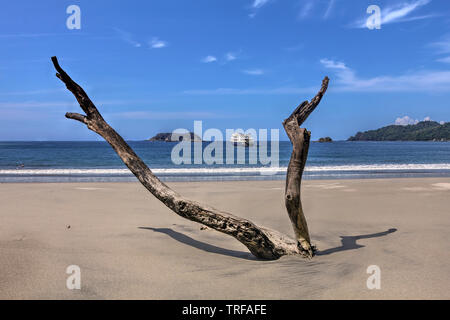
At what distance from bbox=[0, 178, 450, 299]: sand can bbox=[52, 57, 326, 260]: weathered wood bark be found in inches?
9.0

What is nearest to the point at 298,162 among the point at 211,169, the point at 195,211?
the point at 195,211

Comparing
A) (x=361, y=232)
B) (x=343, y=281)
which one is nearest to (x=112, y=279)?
(x=343, y=281)

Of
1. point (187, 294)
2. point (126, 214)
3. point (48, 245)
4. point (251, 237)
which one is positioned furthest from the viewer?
point (126, 214)

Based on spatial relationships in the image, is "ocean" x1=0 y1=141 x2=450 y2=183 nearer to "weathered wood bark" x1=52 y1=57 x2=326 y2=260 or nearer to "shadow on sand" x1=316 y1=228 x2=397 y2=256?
"shadow on sand" x1=316 y1=228 x2=397 y2=256

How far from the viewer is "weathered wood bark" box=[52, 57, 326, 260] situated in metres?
4.50

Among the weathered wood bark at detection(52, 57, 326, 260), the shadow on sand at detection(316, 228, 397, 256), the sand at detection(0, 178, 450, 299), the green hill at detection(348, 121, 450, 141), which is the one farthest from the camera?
the green hill at detection(348, 121, 450, 141)

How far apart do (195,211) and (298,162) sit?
1.59m

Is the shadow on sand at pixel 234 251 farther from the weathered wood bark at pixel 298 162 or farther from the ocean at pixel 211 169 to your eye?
the ocean at pixel 211 169

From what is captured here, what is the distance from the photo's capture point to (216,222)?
14.9 feet

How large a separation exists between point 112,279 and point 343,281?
2772 mm

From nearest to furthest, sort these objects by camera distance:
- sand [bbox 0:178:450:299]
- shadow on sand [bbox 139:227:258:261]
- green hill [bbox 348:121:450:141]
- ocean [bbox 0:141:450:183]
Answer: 1. sand [bbox 0:178:450:299]
2. shadow on sand [bbox 139:227:258:261]
3. ocean [bbox 0:141:450:183]
4. green hill [bbox 348:121:450:141]

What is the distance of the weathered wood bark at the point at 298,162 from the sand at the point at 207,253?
1.26ft

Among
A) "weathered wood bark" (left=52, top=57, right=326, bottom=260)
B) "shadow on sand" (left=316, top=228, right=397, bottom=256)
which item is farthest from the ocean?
"weathered wood bark" (left=52, top=57, right=326, bottom=260)
